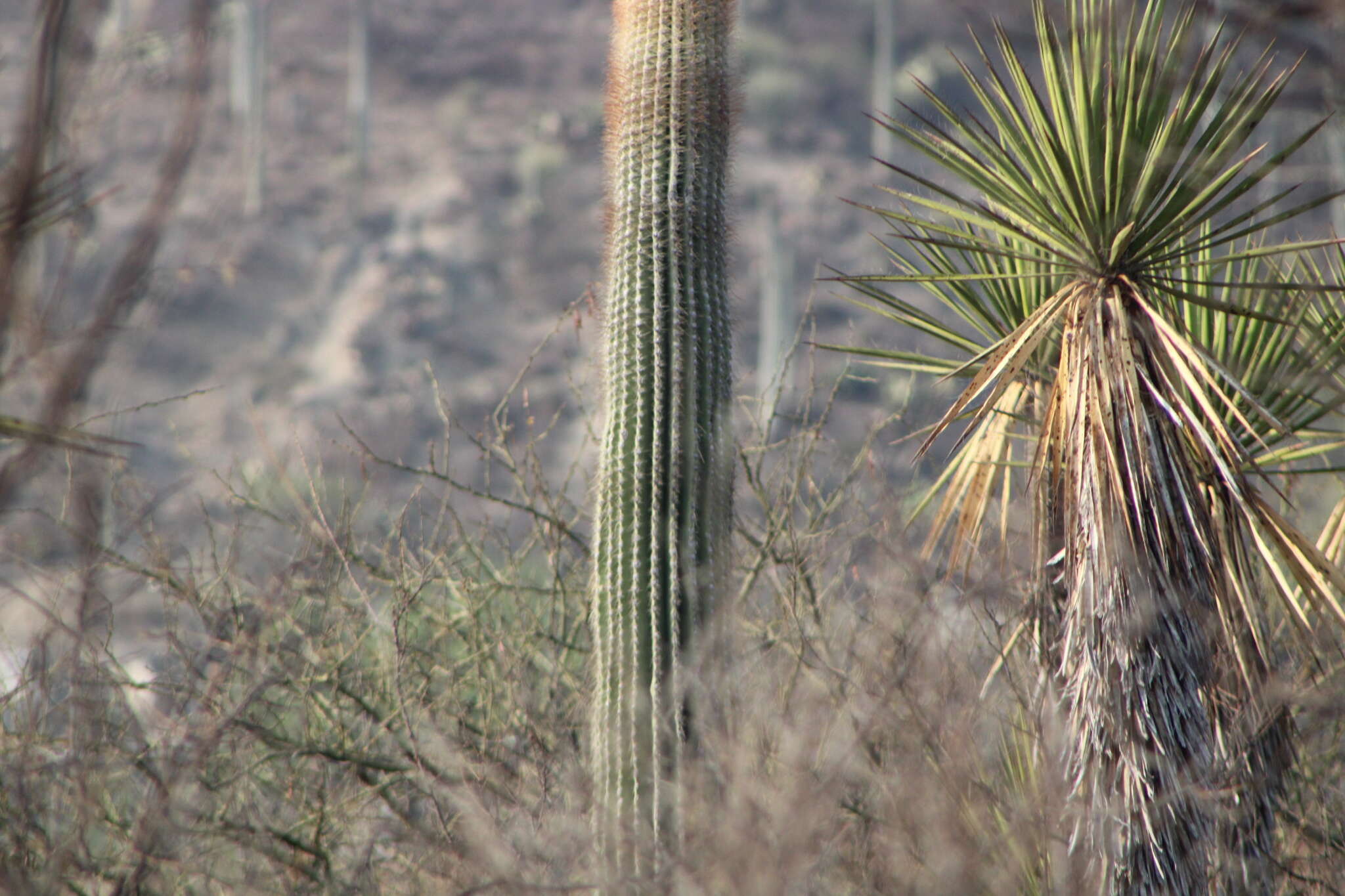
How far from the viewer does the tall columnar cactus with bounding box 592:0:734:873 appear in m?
3.87

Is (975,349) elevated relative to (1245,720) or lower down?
elevated

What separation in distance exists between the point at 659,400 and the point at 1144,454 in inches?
65.1

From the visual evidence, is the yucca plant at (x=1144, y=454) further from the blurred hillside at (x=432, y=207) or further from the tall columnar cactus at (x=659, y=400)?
the blurred hillside at (x=432, y=207)

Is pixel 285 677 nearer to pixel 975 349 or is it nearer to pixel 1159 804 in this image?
pixel 975 349

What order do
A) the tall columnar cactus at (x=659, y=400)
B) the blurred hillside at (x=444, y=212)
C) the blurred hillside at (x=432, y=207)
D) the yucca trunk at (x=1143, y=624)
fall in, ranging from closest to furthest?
the yucca trunk at (x=1143, y=624)
the tall columnar cactus at (x=659, y=400)
the blurred hillside at (x=444, y=212)
the blurred hillside at (x=432, y=207)

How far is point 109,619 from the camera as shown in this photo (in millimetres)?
4969

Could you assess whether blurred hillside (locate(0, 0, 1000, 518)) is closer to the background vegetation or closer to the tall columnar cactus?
the background vegetation

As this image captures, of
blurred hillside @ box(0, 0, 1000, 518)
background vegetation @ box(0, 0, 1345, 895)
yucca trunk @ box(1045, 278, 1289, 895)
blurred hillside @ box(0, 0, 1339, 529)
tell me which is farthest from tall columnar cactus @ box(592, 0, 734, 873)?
blurred hillside @ box(0, 0, 1339, 529)

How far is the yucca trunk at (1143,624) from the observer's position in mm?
3355

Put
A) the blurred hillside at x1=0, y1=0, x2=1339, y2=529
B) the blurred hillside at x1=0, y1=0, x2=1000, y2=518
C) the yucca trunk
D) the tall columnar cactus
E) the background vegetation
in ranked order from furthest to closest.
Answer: the blurred hillside at x1=0, y1=0, x2=1000, y2=518 < the blurred hillside at x1=0, y1=0, x2=1339, y2=529 < the tall columnar cactus < the yucca trunk < the background vegetation

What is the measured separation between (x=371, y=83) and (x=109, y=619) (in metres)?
31.6

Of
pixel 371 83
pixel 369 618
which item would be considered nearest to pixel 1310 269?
pixel 369 618

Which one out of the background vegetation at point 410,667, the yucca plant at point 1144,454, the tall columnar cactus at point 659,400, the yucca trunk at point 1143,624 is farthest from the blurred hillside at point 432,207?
the yucca trunk at point 1143,624

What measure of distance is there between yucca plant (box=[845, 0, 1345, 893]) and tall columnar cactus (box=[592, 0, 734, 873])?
0.75 metres
